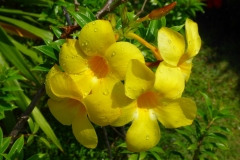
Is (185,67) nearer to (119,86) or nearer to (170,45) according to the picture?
(170,45)

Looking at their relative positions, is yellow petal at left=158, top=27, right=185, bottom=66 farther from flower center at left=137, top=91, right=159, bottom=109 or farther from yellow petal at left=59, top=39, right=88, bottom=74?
yellow petal at left=59, top=39, right=88, bottom=74

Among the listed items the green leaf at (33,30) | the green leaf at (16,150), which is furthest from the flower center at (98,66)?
the green leaf at (33,30)

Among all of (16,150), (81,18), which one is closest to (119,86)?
(81,18)

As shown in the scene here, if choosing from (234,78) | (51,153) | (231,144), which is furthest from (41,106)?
(234,78)

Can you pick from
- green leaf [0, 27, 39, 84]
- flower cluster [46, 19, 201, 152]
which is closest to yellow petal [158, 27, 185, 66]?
flower cluster [46, 19, 201, 152]

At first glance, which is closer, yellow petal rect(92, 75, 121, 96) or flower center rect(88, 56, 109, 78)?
yellow petal rect(92, 75, 121, 96)

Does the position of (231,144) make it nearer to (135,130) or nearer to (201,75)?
(201,75)
